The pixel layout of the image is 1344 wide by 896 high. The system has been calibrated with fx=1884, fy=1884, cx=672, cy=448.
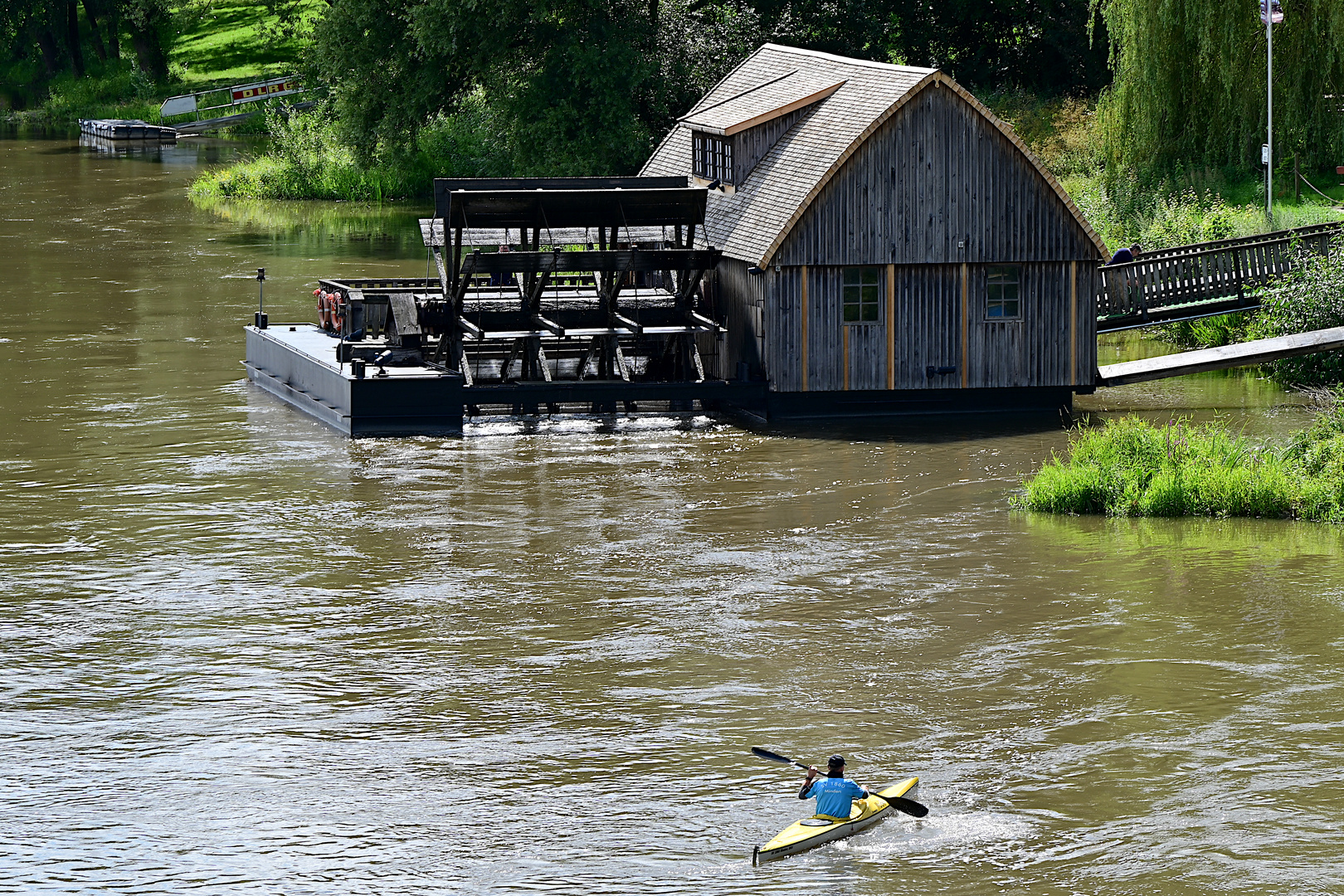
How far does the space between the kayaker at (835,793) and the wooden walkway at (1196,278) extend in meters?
19.8

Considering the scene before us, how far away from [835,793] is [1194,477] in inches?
481

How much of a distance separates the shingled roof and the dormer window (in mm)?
320

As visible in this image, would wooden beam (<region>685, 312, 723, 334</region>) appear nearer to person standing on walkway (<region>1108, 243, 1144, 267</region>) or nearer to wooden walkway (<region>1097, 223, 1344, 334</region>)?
wooden walkway (<region>1097, 223, 1344, 334</region>)

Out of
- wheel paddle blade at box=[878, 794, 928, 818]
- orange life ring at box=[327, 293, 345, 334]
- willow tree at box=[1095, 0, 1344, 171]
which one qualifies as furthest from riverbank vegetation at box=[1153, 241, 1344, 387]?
wheel paddle blade at box=[878, 794, 928, 818]

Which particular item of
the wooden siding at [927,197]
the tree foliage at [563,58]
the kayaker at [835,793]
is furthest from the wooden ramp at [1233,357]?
the tree foliage at [563,58]

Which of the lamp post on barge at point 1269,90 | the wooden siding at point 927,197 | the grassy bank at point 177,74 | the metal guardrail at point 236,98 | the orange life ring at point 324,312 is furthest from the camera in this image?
the grassy bank at point 177,74

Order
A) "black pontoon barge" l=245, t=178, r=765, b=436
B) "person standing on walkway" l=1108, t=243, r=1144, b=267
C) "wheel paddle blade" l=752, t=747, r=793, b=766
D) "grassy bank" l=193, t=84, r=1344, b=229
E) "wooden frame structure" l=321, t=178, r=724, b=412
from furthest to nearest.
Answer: "grassy bank" l=193, t=84, r=1344, b=229 → "person standing on walkway" l=1108, t=243, r=1144, b=267 → "wooden frame structure" l=321, t=178, r=724, b=412 → "black pontoon barge" l=245, t=178, r=765, b=436 → "wheel paddle blade" l=752, t=747, r=793, b=766

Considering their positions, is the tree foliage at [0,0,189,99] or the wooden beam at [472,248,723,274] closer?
the wooden beam at [472,248,723,274]

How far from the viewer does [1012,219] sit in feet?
106

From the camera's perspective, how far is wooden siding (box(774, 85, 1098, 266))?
3167 centimetres

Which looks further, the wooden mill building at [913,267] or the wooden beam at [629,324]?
the wooden beam at [629,324]

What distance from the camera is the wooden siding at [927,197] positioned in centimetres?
3167

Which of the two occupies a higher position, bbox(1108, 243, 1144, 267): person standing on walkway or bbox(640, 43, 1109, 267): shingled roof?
bbox(640, 43, 1109, 267): shingled roof

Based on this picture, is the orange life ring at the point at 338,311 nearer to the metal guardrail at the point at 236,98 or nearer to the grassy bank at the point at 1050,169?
the grassy bank at the point at 1050,169
